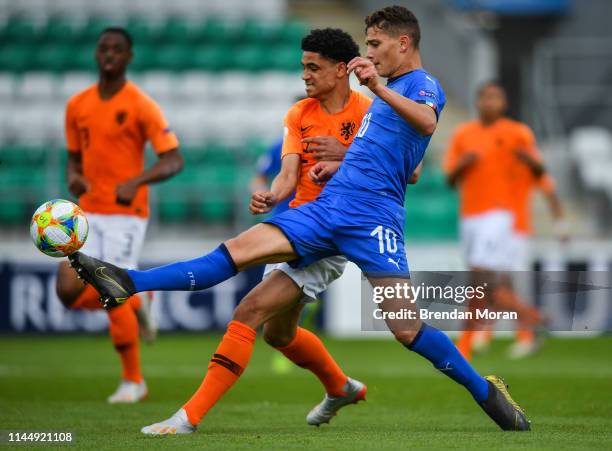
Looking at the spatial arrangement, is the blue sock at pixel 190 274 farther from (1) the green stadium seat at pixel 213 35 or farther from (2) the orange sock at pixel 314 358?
(1) the green stadium seat at pixel 213 35

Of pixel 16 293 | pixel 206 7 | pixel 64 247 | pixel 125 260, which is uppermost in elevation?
pixel 206 7

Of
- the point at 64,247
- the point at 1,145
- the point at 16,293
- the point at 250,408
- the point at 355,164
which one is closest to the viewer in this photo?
the point at 64,247

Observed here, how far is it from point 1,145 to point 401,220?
11659 millimetres

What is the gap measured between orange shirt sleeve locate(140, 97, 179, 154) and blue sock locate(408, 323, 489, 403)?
3213 millimetres

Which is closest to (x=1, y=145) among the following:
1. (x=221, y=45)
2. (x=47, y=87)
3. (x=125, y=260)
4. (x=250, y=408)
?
(x=47, y=87)

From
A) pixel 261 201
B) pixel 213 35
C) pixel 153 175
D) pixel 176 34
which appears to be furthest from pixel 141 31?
pixel 261 201

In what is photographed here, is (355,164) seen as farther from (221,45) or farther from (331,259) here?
(221,45)

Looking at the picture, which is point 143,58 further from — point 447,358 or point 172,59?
point 447,358

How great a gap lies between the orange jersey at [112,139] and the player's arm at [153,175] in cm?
6

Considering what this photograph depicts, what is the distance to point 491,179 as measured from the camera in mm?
12078

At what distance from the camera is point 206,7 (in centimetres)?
2041

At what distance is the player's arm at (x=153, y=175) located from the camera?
8.27 m

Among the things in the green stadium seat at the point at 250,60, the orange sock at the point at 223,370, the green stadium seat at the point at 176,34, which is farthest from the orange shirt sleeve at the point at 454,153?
the green stadium seat at the point at 176,34

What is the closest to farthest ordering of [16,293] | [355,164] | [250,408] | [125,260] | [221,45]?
[355,164], [250,408], [125,260], [16,293], [221,45]
